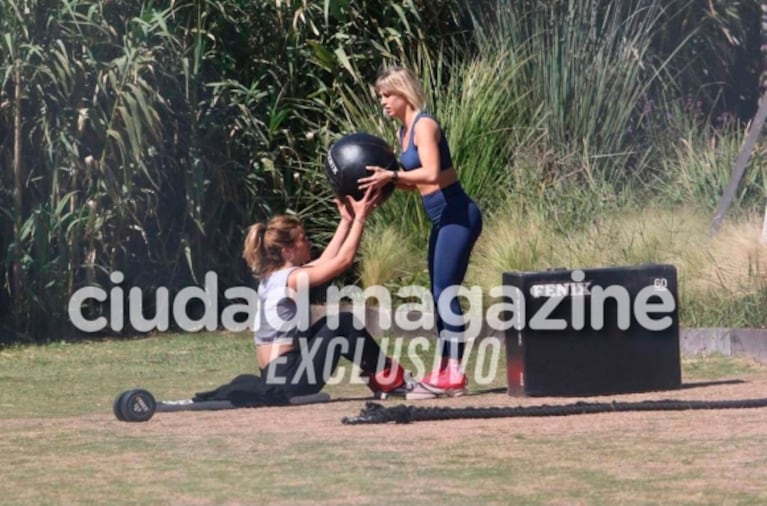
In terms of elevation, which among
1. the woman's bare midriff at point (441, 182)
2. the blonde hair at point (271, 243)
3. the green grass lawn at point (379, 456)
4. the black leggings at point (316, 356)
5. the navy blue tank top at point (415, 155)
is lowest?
the green grass lawn at point (379, 456)

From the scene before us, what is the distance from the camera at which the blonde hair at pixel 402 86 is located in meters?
8.55

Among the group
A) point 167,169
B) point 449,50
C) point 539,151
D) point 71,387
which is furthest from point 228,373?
point 449,50

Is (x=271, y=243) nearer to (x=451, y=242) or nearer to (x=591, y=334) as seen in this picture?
(x=451, y=242)

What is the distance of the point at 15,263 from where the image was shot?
12070mm

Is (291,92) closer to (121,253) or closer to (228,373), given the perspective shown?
(121,253)

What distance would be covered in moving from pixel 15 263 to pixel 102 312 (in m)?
0.83

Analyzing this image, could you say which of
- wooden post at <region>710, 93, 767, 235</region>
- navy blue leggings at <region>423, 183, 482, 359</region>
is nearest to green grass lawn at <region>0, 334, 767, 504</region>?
navy blue leggings at <region>423, 183, 482, 359</region>

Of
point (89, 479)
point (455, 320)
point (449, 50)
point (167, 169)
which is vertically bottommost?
point (89, 479)

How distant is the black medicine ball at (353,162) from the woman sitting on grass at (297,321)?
0.09 meters

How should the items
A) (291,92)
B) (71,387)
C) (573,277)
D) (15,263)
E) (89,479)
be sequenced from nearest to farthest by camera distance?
(89,479), (573,277), (71,387), (15,263), (291,92)

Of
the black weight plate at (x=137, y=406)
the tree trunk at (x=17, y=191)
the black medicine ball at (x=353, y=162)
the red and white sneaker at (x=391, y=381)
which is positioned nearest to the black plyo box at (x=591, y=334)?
the red and white sneaker at (x=391, y=381)

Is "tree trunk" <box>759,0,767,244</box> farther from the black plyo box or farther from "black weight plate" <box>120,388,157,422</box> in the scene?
"black weight plate" <box>120,388,157,422</box>

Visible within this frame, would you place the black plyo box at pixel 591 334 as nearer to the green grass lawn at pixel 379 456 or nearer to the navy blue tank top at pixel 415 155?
the green grass lawn at pixel 379 456

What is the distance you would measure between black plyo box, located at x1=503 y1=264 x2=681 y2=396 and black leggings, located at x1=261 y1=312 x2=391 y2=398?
2.75ft
